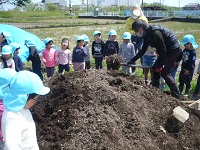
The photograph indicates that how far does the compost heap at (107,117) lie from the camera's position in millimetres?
3762

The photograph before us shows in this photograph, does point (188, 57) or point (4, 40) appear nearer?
point (188, 57)

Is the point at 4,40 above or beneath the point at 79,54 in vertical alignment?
above

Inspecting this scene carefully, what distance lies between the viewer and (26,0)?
3250 cm

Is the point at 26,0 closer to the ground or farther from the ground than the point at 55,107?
farther from the ground

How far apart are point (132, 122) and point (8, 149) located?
2138 millimetres

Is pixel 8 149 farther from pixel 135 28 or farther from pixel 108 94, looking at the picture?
pixel 135 28

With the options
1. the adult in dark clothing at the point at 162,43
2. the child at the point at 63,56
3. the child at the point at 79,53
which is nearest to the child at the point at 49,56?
the child at the point at 63,56

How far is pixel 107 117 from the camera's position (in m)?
3.96

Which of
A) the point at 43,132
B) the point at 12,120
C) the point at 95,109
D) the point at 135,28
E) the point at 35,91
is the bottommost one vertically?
the point at 43,132

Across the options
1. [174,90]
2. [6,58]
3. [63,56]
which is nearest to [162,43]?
[174,90]

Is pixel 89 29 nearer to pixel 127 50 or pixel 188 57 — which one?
pixel 127 50

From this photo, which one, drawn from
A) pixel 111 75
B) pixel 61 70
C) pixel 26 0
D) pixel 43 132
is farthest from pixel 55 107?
pixel 26 0

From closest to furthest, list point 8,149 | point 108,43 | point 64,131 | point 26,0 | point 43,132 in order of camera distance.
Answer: point 8,149, point 64,131, point 43,132, point 108,43, point 26,0

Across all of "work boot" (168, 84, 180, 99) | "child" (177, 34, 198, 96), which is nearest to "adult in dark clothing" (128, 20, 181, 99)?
"work boot" (168, 84, 180, 99)
